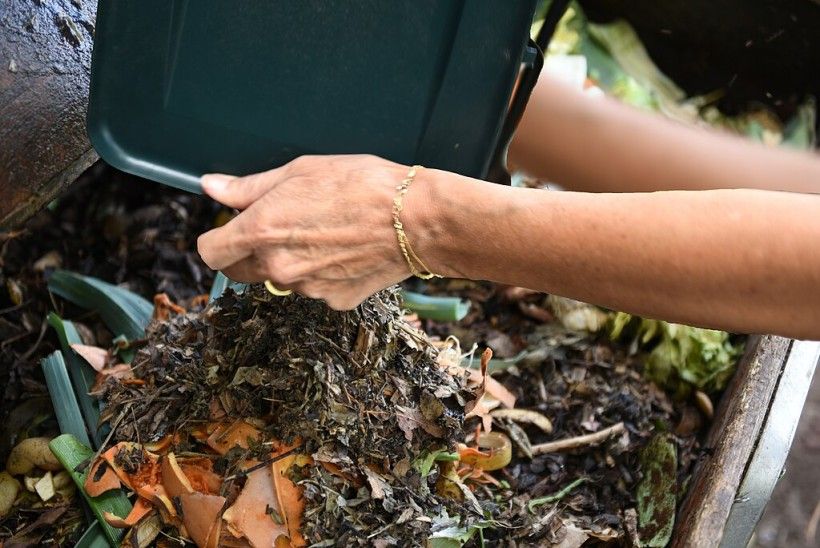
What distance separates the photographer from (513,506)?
1.41m

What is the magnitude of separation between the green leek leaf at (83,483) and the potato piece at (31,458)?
0.12 ft

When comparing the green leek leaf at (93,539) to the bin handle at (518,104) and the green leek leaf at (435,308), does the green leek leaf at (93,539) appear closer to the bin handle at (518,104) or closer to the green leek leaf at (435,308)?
the green leek leaf at (435,308)

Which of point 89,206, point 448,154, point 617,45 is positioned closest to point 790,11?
point 617,45

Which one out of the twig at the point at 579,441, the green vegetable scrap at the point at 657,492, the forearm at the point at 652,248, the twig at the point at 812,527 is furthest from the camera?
the twig at the point at 812,527

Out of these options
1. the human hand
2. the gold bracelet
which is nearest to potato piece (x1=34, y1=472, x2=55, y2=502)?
the human hand

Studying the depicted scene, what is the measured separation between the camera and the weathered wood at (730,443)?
133 cm

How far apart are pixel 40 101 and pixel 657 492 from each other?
4.19 ft

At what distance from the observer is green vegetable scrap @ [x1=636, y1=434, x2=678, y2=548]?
1411mm

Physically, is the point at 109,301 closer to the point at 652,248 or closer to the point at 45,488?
the point at 45,488

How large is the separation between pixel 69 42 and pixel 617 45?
166 centimetres

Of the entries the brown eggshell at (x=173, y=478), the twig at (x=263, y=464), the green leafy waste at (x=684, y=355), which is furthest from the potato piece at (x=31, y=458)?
the green leafy waste at (x=684, y=355)

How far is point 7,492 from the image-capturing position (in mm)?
1334

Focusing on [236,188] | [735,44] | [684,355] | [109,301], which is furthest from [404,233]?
[735,44]

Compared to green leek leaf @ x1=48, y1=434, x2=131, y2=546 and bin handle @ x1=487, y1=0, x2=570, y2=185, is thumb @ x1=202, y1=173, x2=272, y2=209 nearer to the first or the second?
bin handle @ x1=487, y1=0, x2=570, y2=185
